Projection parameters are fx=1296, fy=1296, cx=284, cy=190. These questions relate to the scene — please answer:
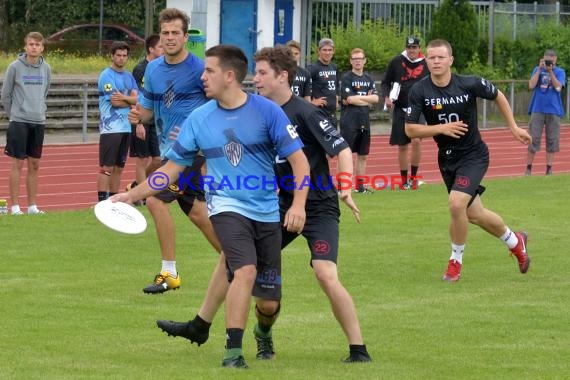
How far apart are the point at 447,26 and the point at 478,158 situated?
24.0 metres

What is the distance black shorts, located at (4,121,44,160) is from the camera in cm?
1577

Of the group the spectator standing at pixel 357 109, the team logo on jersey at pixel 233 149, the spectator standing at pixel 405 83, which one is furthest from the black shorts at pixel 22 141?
the team logo on jersey at pixel 233 149

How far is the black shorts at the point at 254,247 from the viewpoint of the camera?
7.30 m

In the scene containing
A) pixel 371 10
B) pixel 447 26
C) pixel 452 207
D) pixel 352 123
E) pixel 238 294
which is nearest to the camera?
pixel 238 294

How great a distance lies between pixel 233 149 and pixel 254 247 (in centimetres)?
57

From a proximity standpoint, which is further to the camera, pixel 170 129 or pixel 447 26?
pixel 447 26

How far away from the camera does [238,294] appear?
7219 millimetres

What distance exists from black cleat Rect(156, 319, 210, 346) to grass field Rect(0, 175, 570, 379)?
0.12 metres

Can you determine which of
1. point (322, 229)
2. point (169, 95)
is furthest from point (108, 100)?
point (322, 229)

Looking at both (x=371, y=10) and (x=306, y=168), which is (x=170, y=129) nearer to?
(x=306, y=168)

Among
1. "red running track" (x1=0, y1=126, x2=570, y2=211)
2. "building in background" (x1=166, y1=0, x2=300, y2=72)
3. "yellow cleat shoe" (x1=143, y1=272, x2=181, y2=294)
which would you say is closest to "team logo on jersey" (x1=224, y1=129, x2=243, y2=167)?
"yellow cleat shoe" (x1=143, y1=272, x2=181, y2=294)

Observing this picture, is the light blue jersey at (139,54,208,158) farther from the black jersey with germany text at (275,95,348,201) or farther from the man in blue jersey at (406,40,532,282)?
the black jersey with germany text at (275,95,348,201)

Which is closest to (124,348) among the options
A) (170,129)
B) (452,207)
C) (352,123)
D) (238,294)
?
(238,294)

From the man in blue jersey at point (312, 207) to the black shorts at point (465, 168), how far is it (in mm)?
3052
